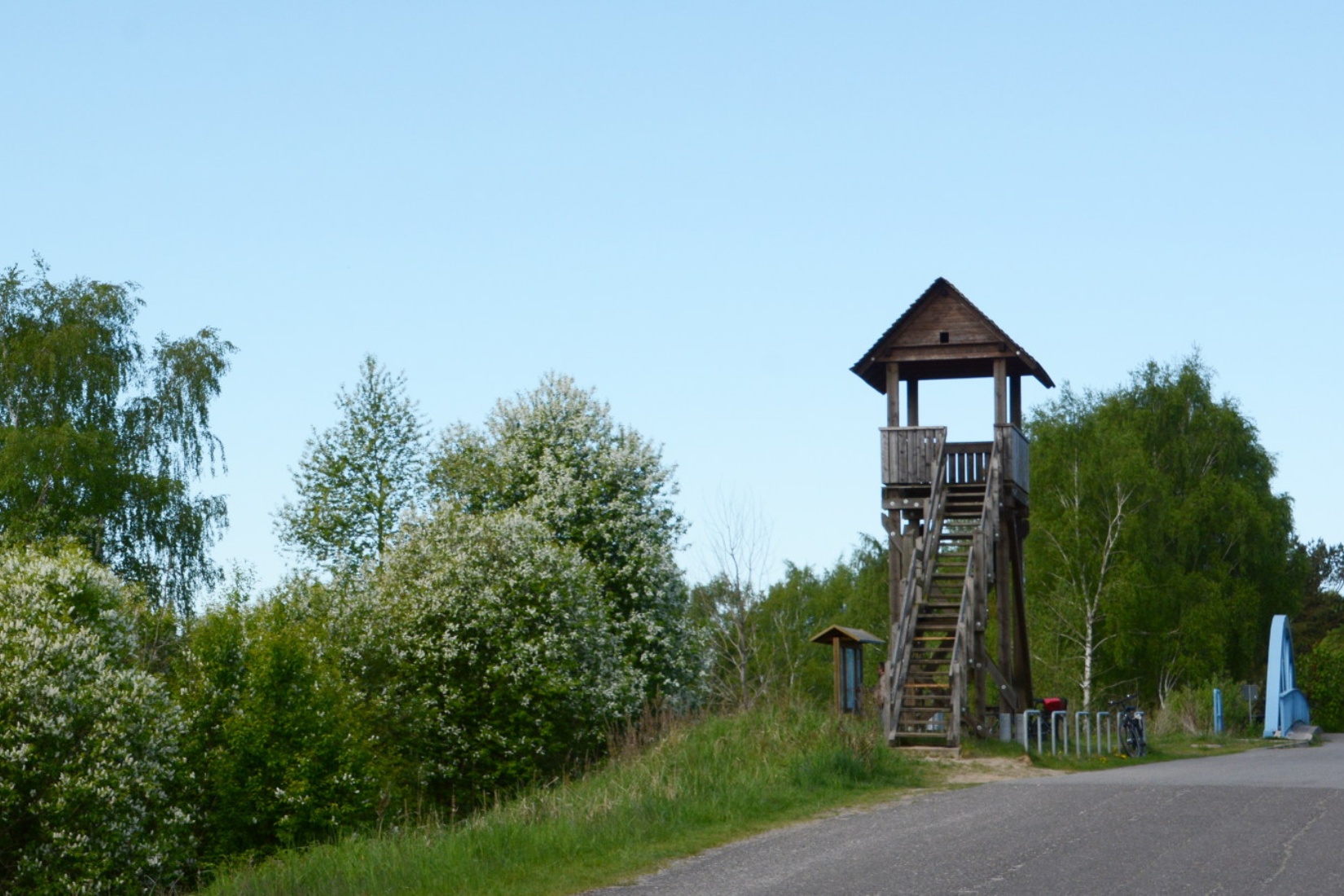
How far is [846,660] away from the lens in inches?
1097

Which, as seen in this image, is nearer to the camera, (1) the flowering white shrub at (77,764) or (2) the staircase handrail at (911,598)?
(1) the flowering white shrub at (77,764)

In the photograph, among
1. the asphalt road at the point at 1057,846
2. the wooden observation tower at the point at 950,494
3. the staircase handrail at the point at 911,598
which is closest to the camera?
the asphalt road at the point at 1057,846

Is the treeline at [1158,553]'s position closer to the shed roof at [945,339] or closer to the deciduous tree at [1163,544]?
the deciduous tree at [1163,544]

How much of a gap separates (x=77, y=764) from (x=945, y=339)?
625 inches

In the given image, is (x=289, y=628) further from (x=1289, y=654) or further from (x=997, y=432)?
(x=1289, y=654)

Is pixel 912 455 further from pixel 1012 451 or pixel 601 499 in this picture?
pixel 601 499

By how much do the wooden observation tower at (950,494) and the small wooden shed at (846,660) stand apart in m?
1.63

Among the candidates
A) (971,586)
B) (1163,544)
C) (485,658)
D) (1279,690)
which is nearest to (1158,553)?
(1163,544)

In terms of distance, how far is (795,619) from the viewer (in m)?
79.2

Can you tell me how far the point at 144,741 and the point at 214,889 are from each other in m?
5.82

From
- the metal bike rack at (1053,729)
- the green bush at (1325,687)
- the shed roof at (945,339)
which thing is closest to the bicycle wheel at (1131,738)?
the metal bike rack at (1053,729)

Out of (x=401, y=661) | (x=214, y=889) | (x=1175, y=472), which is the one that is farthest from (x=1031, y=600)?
(x=214, y=889)

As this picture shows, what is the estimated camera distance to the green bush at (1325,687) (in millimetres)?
45000

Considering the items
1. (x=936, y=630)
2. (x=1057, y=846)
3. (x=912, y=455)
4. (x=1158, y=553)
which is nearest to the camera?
(x=1057, y=846)
